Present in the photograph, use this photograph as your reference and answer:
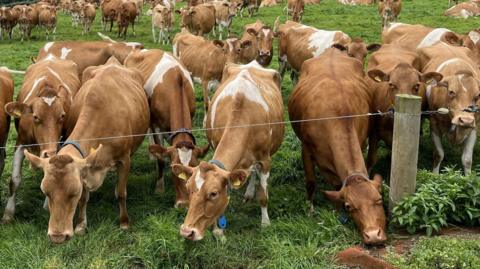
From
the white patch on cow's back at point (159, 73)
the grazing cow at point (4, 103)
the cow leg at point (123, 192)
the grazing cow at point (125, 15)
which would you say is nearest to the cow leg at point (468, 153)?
the white patch on cow's back at point (159, 73)

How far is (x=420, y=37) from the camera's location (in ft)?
34.9

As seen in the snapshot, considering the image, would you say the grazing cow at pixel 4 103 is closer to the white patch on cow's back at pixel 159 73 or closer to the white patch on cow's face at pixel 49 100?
the white patch on cow's face at pixel 49 100

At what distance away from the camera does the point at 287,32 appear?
1310 cm

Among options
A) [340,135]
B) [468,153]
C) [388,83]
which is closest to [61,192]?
[340,135]

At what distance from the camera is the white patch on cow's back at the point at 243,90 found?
666 centimetres

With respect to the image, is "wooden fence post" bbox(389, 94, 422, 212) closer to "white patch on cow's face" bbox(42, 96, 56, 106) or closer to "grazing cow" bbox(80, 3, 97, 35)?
"white patch on cow's face" bbox(42, 96, 56, 106)

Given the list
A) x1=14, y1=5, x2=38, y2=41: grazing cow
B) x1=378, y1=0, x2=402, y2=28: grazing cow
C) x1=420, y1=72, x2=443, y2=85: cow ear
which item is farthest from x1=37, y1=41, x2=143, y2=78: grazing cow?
x1=14, y1=5, x2=38, y2=41: grazing cow

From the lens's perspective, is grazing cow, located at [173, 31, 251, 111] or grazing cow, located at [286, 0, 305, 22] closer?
grazing cow, located at [173, 31, 251, 111]

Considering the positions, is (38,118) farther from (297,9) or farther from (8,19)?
(8,19)

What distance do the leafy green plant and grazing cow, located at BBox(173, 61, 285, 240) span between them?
1546 millimetres

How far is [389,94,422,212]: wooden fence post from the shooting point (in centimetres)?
546

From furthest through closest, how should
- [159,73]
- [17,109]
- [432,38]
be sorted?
1. [432,38]
2. [159,73]
3. [17,109]

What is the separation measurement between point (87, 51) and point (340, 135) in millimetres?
6197

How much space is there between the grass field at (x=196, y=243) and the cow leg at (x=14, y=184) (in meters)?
0.12
